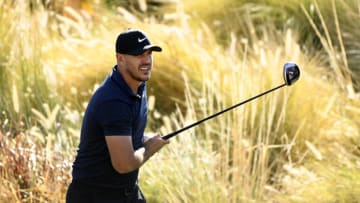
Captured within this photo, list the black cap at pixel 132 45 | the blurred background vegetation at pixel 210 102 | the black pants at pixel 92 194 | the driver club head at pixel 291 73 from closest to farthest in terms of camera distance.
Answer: the black cap at pixel 132 45
the black pants at pixel 92 194
the driver club head at pixel 291 73
the blurred background vegetation at pixel 210 102

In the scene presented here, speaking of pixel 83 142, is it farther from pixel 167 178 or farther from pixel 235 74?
pixel 235 74

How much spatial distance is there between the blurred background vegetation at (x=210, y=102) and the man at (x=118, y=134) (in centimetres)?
118

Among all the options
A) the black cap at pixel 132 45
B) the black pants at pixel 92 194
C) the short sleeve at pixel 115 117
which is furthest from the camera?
the black pants at pixel 92 194

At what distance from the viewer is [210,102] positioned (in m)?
8.38

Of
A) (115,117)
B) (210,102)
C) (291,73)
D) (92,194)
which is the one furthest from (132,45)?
(210,102)

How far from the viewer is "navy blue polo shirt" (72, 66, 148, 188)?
19.2ft

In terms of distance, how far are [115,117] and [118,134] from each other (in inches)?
3.2

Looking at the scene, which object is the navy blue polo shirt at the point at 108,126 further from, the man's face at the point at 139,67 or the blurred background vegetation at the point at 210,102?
the blurred background vegetation at the point at 210,102

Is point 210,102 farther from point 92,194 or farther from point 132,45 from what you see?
point 132,45

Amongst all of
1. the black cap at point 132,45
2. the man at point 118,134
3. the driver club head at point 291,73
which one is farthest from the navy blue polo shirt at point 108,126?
the driver club head at point 291,73

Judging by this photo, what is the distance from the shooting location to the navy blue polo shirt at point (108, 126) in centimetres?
586

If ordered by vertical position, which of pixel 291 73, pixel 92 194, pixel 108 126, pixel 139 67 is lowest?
pixel 92 194

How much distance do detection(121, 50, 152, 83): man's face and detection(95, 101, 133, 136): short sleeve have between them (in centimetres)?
17

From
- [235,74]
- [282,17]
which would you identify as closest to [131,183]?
[235,74]
